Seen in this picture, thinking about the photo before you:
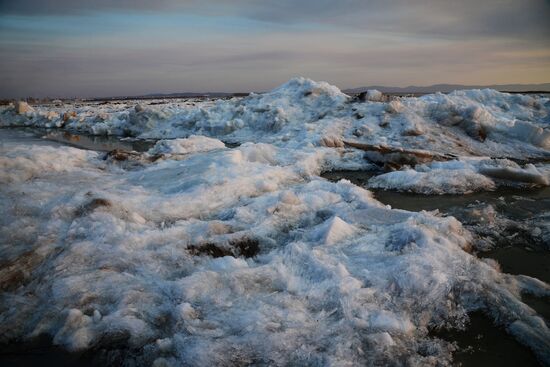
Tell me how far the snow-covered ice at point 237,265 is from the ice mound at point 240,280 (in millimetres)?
16

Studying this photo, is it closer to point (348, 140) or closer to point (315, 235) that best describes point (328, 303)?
point (315, 235)

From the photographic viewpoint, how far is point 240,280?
3.78m

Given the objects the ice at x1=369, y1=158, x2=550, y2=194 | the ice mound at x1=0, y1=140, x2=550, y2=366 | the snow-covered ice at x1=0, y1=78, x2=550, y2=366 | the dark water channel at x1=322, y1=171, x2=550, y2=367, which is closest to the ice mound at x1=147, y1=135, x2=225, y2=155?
the snow-covered ice at x1=0, y1=78, x2=550, y2=366

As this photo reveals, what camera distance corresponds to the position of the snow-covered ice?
3012 mm

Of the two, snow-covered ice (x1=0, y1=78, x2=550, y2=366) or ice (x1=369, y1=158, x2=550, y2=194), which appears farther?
ice (x1=369, y1=158, x2=550, y2=194)

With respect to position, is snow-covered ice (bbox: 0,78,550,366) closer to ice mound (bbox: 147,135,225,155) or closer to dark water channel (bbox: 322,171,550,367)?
dark water channel (bbox: 322,171,550,367)

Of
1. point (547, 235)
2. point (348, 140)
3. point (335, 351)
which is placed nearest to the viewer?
point (335, 351)

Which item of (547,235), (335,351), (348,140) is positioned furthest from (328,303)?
(348,140)

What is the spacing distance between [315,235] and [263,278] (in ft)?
4.26

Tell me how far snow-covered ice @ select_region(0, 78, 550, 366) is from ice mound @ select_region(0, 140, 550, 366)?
0.02m

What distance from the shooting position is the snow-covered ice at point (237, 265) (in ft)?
9.88

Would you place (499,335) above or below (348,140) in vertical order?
below

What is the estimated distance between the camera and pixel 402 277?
3.81 m

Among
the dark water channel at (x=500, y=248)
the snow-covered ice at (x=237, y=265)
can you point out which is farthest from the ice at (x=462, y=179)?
the dark water channel at (x=500, y=248)
